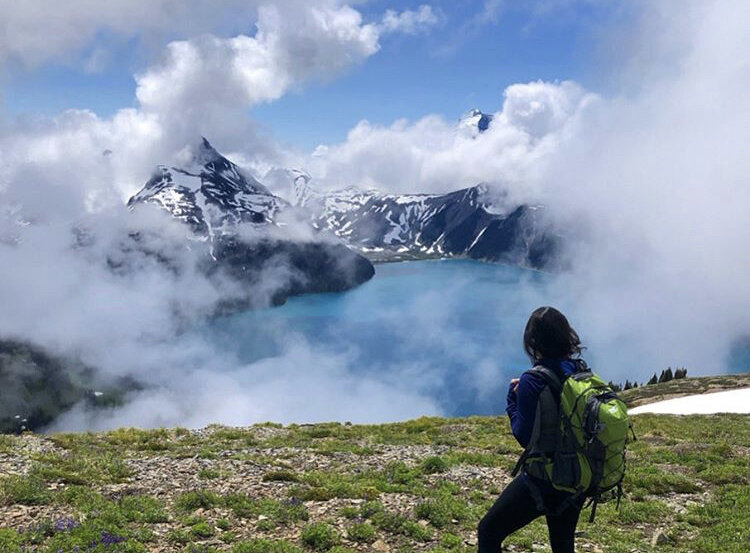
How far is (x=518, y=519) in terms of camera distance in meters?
7.02

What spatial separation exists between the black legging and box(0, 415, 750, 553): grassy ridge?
13.5ft

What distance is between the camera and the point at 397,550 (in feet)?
36.2

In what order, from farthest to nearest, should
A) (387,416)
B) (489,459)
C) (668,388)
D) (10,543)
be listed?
(387,416), (668,388), (489,459), (10,543)

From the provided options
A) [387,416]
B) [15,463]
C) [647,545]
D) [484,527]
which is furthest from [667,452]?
[387,416]

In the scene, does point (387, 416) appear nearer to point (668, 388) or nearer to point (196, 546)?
point (668, 388)

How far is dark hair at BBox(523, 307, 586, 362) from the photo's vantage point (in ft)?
22.1

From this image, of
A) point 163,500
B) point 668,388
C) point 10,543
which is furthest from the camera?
point 668,388

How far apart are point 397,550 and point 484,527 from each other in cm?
453

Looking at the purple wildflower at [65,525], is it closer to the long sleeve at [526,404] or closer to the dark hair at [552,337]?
the long sleeve at [526,404]

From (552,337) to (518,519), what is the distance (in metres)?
2.54

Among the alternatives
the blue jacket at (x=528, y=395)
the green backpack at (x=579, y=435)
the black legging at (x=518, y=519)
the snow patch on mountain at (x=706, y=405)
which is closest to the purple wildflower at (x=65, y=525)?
the black legging at (x=518, y=519)

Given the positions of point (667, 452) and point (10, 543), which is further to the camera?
point (667, 452)

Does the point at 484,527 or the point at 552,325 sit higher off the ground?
the point at 552,325

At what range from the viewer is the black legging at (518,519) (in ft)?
22.6
